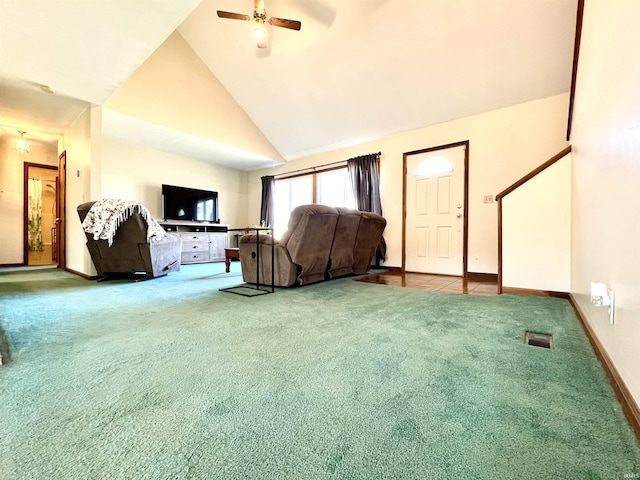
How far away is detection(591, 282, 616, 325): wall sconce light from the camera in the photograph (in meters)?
1.11

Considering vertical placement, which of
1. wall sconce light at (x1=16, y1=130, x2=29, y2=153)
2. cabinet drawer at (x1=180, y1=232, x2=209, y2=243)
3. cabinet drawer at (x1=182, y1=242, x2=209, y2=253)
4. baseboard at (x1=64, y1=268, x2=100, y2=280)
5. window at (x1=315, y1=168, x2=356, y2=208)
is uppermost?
wall sconce light at (x1=16, y1=130, x2=29, y2=153)

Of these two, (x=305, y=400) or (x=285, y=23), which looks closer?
(x=305, y=400)

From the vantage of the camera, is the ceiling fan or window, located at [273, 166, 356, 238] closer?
the ceiling fan

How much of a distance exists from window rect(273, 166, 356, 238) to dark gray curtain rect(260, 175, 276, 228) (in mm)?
117

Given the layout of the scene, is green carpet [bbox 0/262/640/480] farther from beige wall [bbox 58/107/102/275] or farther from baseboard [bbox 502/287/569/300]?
beige wall [bbox 58/107/102/275]

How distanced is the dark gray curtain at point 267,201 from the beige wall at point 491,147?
3.14m

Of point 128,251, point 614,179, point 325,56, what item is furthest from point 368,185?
point 614,179

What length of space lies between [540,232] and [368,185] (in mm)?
2912

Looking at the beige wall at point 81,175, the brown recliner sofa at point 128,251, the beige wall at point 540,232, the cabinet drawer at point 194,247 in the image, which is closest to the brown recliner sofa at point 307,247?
the brown recliner sofa at point 128,251

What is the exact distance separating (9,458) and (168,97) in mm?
5152

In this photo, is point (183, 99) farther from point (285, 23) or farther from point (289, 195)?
point (289, 195)

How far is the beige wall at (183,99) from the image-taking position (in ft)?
13.7

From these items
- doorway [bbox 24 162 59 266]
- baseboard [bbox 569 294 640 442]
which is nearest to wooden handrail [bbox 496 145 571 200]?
baseboard [bbox 569 294 640 442]

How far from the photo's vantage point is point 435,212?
173 inches
